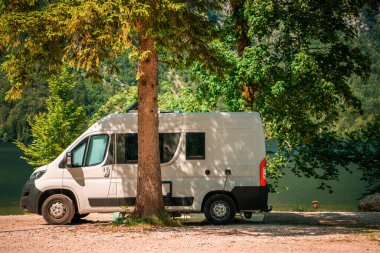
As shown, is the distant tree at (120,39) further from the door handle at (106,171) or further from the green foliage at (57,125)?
the green foliage at (57,125)

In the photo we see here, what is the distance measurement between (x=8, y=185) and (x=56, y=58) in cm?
4468

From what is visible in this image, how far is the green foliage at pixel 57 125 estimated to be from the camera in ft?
106

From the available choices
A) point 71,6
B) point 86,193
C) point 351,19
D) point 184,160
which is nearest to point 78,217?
point 86,193

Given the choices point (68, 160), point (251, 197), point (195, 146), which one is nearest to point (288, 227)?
point (251, 197)

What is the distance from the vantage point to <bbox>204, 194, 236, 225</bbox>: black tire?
572 inches

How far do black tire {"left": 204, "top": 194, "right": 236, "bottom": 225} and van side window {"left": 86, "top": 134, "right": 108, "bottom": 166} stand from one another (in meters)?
2.70

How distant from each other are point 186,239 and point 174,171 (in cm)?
345

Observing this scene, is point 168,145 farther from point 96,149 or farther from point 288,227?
point 288,227

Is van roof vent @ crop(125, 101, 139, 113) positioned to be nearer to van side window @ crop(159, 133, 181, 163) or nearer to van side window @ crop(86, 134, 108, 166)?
van side window @ crop(86, 134, 108, 166)

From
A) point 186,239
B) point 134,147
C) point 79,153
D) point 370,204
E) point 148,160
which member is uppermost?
point 134,147

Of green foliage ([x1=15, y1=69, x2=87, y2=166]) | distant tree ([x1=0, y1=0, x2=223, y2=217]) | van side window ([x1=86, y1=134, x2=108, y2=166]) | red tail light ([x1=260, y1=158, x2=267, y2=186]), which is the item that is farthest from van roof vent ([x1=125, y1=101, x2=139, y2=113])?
green foliage ([x1=15, y1=69, x2=87, y2=166])

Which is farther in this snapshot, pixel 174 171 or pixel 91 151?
pixel 91 151

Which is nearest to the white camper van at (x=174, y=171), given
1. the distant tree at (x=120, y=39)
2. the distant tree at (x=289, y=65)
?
the distant tree at (x=120, y=39)

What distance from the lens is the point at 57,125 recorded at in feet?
109
